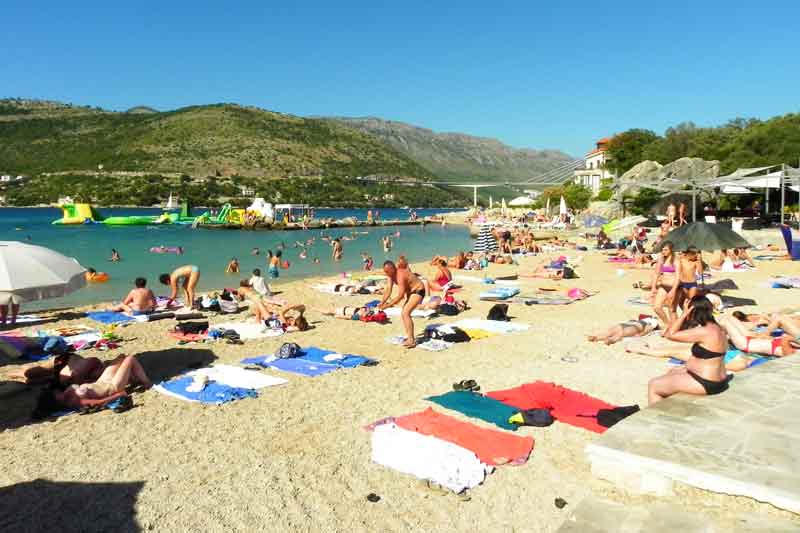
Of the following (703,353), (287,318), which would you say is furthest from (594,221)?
(703,353)

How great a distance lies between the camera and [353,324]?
9680 mm

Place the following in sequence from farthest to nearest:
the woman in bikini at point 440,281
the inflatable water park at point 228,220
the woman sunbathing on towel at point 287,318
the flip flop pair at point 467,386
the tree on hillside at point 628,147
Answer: the inflatable water park at point 228,220 < the tree on hillside at point 628,147 < the woman in bikini at point 440,281 < the woman sunbathing on towel at point 287,318 < the flip flop pair at point 467,386

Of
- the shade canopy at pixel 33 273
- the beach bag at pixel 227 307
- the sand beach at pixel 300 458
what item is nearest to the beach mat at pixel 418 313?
the sand beach at pixel 300 458

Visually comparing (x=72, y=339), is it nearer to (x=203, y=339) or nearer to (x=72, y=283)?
(x=203, y=339)

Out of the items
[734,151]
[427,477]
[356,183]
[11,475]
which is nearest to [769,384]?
[427,477]

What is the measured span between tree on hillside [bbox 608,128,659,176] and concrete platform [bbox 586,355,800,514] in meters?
49.7

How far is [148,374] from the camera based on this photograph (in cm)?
684

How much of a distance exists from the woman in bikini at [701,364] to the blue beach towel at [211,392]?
3.77m

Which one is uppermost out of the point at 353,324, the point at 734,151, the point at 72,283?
the point at 734,151

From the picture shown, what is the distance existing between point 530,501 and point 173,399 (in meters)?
3.71

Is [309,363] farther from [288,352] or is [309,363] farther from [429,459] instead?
[429,459]

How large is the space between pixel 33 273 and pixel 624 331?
693 cm

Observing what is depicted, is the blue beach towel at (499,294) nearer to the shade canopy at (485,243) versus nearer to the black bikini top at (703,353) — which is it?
the black bikini top at (703,353)

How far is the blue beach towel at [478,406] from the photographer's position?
5.05m
